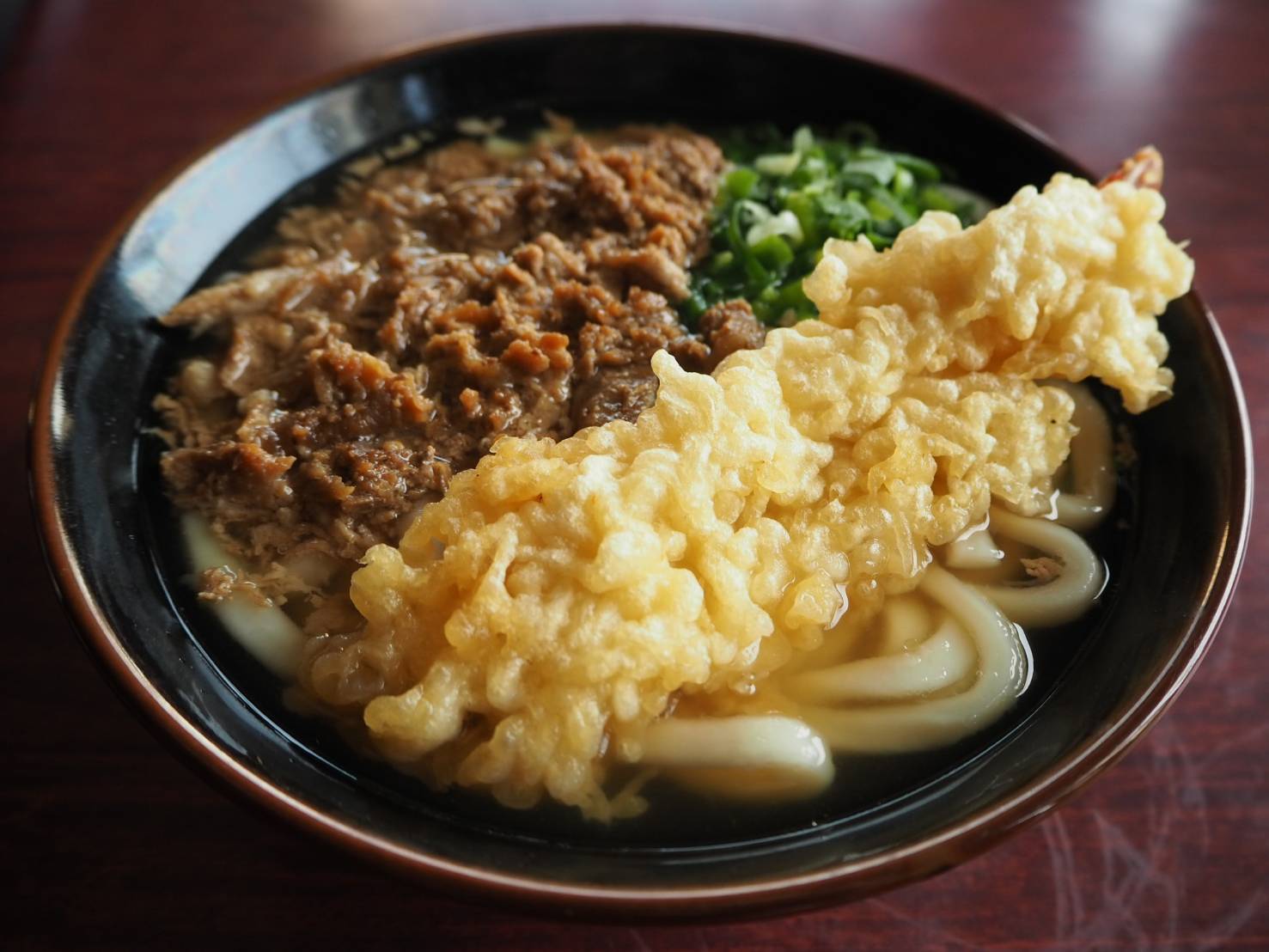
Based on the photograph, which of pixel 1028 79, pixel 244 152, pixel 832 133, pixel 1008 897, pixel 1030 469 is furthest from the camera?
pixel 1028 79

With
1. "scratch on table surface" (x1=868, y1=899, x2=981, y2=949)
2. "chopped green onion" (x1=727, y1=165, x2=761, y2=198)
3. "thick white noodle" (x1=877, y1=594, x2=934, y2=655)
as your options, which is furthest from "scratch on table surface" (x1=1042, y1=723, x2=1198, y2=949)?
"chopped green onion" (x1=727, y1=165, x2=761, y2=198)

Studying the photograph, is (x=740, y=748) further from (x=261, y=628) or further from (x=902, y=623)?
(x=261, y=628)

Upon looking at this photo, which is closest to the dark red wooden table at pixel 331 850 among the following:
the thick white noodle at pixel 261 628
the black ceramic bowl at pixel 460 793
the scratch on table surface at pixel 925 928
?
the scratch on table surface at pixel 925 928

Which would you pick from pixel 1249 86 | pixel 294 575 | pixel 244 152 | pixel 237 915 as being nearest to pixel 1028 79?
pixel 1249 86

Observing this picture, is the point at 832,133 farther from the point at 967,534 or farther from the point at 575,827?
the point at 575,827

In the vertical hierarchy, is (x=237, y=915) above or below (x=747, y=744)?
below

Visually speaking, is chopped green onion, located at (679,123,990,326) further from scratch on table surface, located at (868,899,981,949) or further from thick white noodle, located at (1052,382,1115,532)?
scratch on table surface, located at (868,899,981,949)
